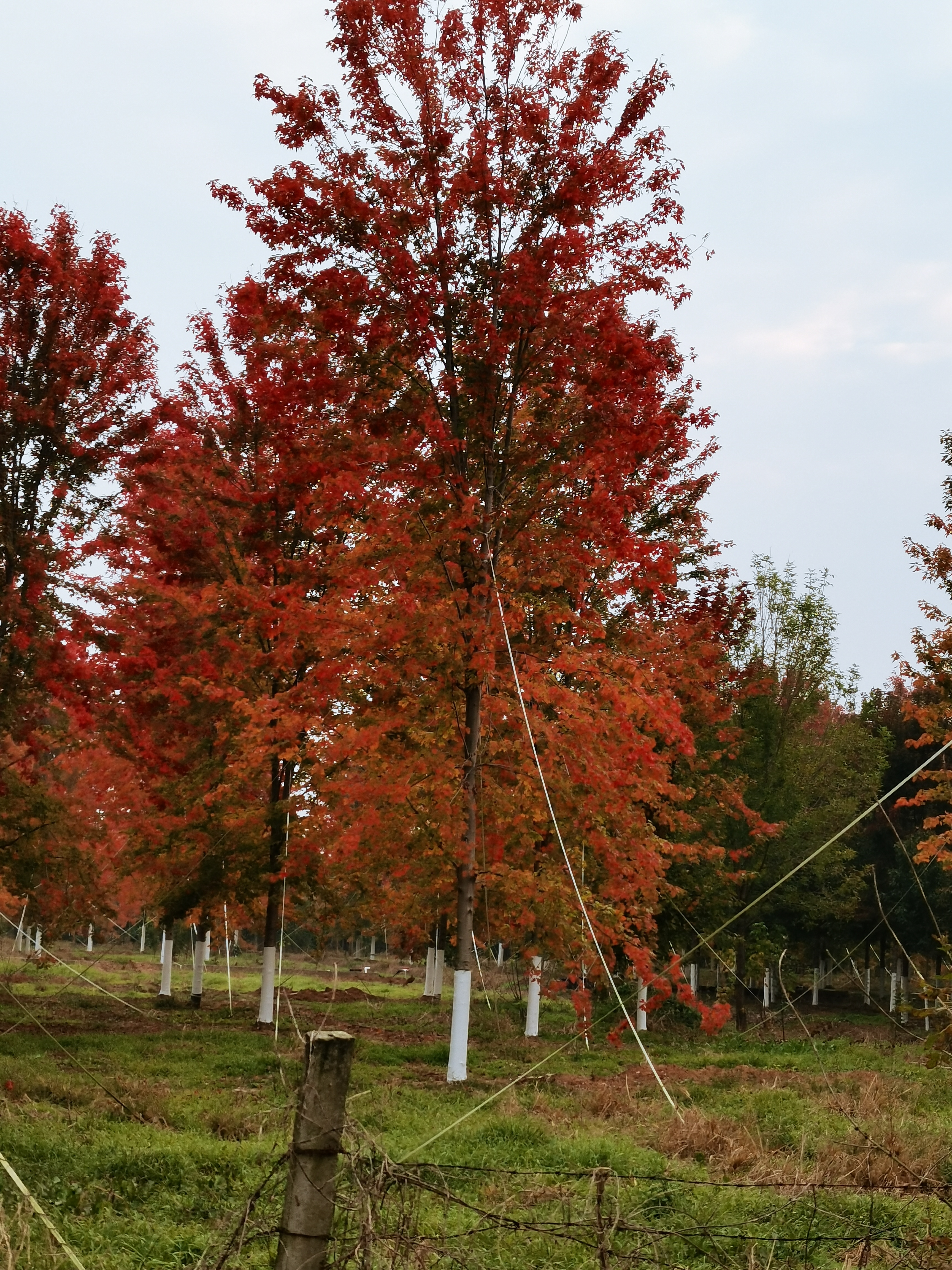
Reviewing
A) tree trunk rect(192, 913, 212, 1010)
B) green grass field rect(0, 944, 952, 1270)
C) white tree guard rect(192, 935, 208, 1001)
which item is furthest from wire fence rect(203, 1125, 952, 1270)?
white tree guard rect(192, 935, 208, 1001)

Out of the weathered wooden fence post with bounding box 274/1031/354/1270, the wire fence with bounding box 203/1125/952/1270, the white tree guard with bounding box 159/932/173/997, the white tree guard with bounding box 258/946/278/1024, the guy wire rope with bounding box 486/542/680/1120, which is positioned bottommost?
the white tree guard with bounding box 159/932/173/997

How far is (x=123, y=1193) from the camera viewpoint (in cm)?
689

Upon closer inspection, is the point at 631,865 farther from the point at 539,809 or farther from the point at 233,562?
the point at 233,562

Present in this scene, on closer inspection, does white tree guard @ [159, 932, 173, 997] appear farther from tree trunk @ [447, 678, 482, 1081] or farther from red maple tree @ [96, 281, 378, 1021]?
tree trunk @ [447, 678, 482, 1081]

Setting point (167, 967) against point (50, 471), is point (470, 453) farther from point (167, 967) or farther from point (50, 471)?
point (167, 967)

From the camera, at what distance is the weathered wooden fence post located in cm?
344

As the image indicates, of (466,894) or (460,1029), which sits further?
(466,894)

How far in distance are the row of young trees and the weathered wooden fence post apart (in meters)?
7.83

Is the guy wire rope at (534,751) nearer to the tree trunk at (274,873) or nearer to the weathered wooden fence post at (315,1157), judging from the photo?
the weathered wooden fence post at (315,1157)

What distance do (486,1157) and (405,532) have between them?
22.3ft

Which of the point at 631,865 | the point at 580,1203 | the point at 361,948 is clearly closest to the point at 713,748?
the point at 631,865

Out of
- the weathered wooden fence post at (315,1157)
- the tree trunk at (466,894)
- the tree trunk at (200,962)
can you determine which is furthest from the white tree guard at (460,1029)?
the tree trunk at (200,962)

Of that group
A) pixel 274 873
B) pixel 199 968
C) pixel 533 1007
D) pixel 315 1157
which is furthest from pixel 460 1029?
pixel 199 968

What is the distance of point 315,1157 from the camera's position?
347 cm
